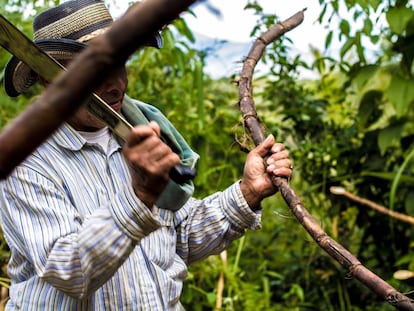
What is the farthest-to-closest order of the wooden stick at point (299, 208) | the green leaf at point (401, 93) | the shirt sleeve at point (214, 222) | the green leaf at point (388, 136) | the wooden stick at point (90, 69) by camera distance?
the green leaf at point (388, 136) → the green leaf at point (401, 93) → the shirt sleeve at point (214, 222) → the wooden stick at point (299, 208) → the wooden stick at point (90, 69)

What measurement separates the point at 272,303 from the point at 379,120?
3.19ft

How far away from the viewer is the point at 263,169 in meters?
2.16

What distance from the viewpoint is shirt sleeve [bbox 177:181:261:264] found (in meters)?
2.24

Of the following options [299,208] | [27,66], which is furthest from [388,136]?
[27,66]

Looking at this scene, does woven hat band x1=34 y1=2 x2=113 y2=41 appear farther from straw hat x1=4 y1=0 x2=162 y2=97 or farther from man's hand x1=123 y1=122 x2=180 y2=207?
man's hand x1=123 y1=122 x2=180 y2=207

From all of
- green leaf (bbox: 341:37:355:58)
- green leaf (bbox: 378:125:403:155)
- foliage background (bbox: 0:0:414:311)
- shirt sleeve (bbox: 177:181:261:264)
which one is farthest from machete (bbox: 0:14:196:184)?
green leaf (bbox: 378:125:403:155)

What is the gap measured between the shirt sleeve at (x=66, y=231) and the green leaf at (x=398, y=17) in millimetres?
1603

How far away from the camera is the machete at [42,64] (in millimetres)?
1411

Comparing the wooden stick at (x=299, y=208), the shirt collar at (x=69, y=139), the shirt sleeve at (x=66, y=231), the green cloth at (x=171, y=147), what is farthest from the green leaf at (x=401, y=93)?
the shirt sleeve at (x=66, y=231)

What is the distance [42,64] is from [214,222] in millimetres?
915

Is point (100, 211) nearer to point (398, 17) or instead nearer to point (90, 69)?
point (90, 69)

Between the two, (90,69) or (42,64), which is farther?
(42,64)

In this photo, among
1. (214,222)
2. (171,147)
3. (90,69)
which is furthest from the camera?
(214,222)

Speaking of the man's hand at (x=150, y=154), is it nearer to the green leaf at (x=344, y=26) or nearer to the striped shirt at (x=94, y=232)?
the striped shirt at (x=94, y=232)
